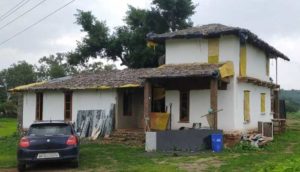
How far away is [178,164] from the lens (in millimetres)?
15953

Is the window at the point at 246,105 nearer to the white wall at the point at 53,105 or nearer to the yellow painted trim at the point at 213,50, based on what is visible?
the yellow painted trim at the point at 213,50

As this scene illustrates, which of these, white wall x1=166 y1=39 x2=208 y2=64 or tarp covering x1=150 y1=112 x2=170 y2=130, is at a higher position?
white wall x1=166 y1=39 x2=208 y2=64

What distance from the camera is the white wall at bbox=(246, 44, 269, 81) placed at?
25.3 m

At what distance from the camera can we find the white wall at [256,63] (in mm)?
25266

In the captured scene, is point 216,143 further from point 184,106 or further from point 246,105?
point 246,105

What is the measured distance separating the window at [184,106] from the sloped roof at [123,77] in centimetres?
141

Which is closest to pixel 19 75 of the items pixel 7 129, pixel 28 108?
pixel 7 129

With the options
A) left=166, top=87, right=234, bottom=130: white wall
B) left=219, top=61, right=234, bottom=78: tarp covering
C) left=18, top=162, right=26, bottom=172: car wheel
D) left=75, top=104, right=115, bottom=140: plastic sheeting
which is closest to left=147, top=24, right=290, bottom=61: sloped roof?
left=219, top=61, right=234, bottom=78: tarp covering

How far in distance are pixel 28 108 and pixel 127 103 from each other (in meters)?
6.59

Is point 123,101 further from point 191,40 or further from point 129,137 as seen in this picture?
point 191,40

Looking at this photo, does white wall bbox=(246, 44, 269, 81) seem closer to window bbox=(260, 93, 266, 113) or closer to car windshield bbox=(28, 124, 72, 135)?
window bbox=(260, 93, 266, 113)

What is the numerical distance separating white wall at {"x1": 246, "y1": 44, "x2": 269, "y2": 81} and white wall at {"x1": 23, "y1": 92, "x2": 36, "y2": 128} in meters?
13.1

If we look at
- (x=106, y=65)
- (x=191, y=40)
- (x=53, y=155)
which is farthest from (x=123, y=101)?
(x=106, y=65)

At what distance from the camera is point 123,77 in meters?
27.5
